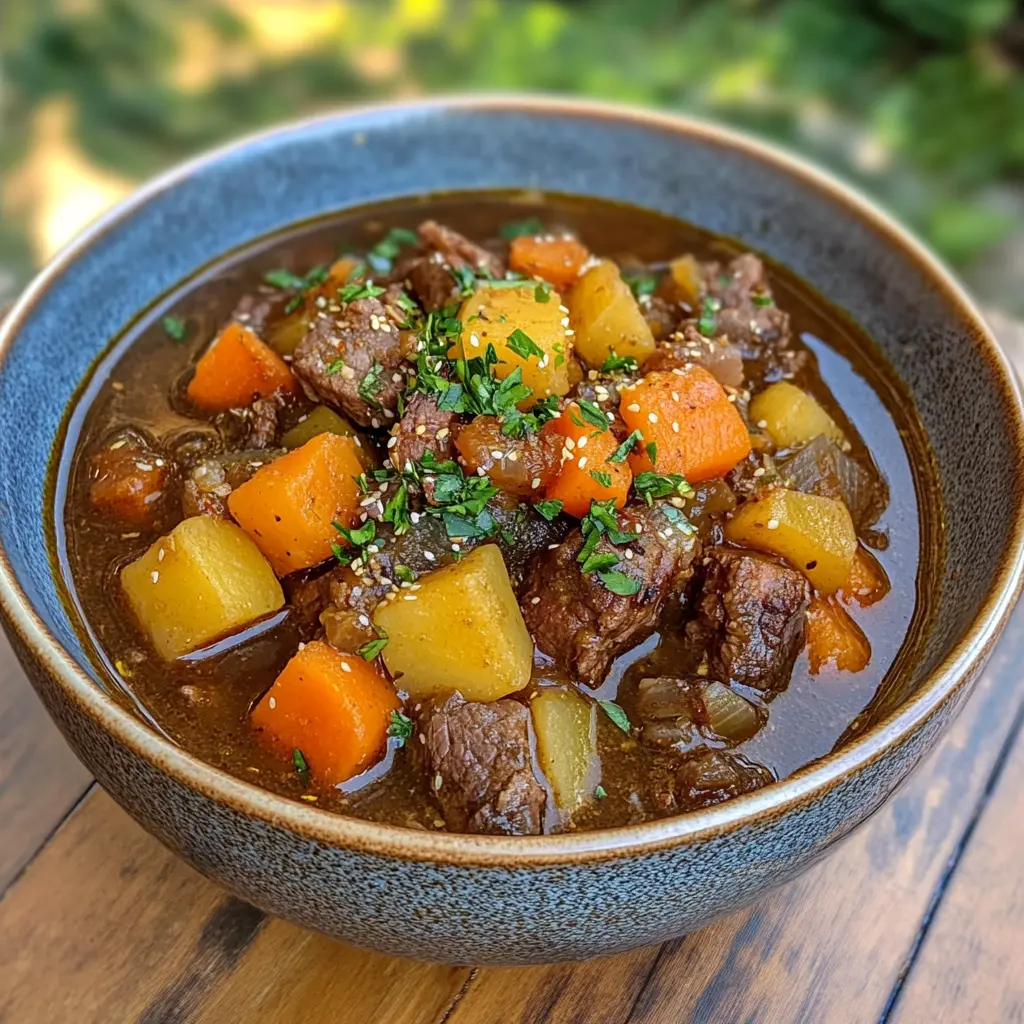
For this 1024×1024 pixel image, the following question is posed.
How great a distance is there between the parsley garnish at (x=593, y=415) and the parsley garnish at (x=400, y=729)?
73 centimetres

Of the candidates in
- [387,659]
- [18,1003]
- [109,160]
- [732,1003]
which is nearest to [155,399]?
[387,659]

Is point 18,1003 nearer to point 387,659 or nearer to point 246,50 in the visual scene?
point 387,659

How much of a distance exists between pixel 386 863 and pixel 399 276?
1.72m

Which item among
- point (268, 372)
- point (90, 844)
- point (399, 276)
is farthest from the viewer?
point (399, 276)

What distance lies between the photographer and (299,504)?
2275 mm

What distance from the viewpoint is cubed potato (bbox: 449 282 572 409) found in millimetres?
2422

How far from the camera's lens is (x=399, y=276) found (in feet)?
9.52

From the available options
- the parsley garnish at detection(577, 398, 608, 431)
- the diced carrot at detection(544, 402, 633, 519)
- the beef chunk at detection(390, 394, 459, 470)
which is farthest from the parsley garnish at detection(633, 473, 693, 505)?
the beef chunk at detection(390, 394, 459, 470)

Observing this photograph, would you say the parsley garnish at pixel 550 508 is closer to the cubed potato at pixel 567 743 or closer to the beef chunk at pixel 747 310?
the cubed potato at pixel 567 743

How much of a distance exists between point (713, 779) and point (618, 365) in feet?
3.23

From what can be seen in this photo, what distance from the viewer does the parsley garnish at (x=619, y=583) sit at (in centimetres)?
221

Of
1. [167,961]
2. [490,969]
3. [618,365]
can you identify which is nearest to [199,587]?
[167,961]

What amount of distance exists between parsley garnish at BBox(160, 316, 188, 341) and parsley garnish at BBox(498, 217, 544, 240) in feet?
3.10

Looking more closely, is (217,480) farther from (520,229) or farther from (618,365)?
(520,229)
